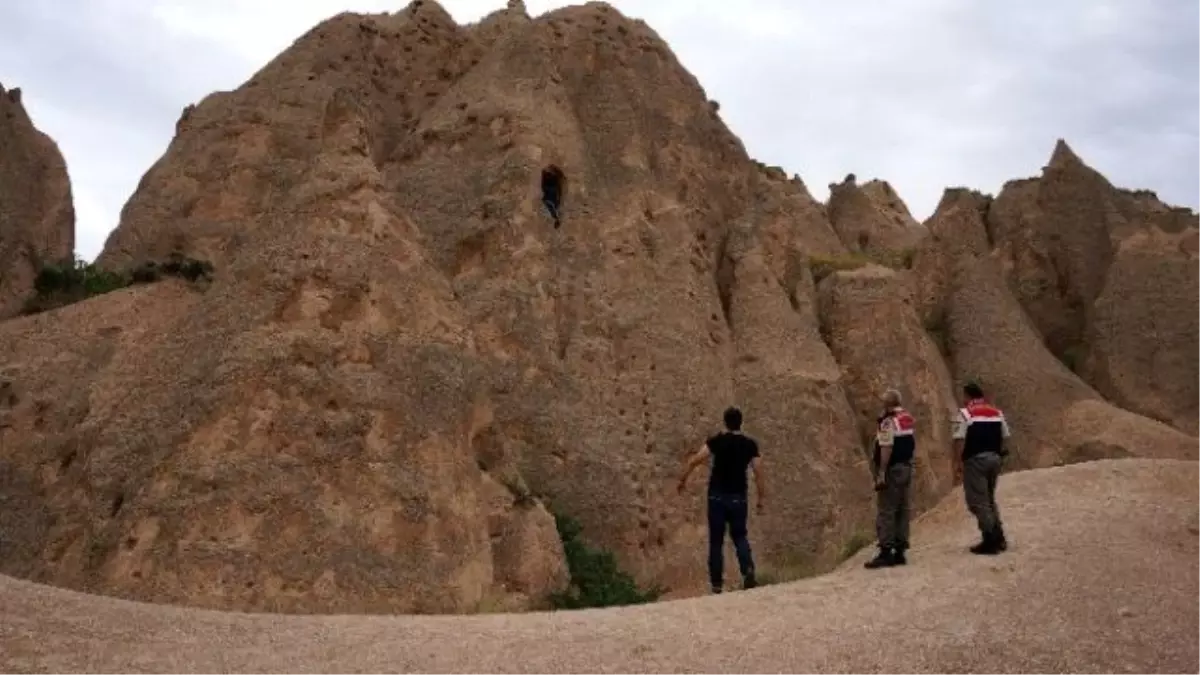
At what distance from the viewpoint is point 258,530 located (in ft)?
40.7

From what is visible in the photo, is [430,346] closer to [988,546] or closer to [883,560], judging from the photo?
[883,560]

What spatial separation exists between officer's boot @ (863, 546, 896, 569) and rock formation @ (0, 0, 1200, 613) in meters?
3.36

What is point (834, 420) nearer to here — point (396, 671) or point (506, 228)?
point (506, 228)

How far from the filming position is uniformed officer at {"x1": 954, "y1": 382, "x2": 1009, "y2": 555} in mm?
11812

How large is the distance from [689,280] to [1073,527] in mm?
10124

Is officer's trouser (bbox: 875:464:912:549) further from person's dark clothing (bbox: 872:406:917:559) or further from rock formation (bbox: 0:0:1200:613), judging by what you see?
rock formation (bbox: 0:0:1200:613)

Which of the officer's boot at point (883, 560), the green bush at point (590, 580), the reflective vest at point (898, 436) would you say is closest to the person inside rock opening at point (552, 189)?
the green bush at point (590, 580)

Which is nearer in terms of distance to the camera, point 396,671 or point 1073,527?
point 396,671

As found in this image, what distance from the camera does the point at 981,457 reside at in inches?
473

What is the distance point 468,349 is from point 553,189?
710 cm

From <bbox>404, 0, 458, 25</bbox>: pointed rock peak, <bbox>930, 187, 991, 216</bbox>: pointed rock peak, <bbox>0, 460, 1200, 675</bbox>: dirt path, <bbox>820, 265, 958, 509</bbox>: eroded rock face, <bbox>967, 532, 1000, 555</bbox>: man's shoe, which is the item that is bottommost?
<bbox>0, 460, 1200, 675</bbox>: dirt path

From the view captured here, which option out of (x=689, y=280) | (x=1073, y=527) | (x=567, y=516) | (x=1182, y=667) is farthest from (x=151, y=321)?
(x=1182, y=667)

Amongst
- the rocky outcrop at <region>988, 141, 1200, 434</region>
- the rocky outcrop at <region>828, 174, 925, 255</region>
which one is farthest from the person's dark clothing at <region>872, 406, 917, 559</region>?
the rocky outcrop at <region>828, 174, 925, 255</region>

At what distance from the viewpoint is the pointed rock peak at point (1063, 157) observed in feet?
Result: 115
